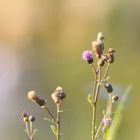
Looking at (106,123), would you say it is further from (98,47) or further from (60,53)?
(60,53)

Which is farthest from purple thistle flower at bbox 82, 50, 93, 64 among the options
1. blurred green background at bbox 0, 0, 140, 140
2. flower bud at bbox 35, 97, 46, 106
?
blurred green background at bbox 0, 0, 140, 140

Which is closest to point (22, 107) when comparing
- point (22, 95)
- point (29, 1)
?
point (22, 95)

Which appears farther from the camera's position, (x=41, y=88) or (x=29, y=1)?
(x=29, y=1)

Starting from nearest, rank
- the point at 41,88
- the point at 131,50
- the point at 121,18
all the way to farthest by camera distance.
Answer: the point at 41,88, the point at 131,50, the point at 121,18

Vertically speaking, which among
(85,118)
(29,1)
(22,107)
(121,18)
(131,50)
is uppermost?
(29,1)

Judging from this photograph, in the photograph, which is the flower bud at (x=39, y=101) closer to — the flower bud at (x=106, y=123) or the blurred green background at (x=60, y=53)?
the flower bud at (x=106, y=123)

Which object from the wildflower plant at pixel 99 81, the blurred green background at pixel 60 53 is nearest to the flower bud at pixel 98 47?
the wildflower plant at pixel 99 81

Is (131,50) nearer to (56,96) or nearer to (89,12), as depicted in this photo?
(89,12)

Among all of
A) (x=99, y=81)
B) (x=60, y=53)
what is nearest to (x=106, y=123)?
(x=99, y=81)
